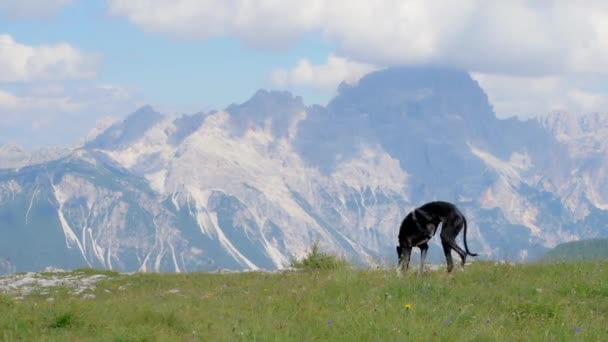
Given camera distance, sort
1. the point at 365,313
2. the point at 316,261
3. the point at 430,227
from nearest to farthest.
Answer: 1. the point at 365,313
2. the point at 430,227
3. the point at 316,261

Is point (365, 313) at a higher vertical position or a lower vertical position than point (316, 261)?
higher

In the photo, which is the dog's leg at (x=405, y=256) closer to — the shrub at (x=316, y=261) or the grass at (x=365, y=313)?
the grass at (x=365, y=313)

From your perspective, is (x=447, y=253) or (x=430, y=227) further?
(x=430, y=227)

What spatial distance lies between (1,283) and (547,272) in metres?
20.0

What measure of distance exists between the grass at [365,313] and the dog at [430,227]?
2.07 m

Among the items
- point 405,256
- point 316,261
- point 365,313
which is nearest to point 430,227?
point 405,256

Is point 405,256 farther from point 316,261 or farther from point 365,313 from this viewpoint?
point 316,261

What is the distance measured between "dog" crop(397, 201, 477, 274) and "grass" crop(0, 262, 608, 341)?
6.79ft

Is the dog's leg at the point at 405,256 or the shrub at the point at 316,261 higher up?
the dog's leg at the point at 405,256

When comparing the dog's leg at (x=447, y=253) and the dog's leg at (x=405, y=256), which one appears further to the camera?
the dog's leg at (x=405, y=256)

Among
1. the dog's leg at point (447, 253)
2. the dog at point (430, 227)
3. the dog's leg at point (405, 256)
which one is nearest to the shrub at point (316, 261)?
the dog's leg at point (405, 256)

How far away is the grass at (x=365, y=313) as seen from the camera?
402 inches

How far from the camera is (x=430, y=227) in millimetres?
18234

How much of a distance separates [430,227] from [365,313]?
7.47m
